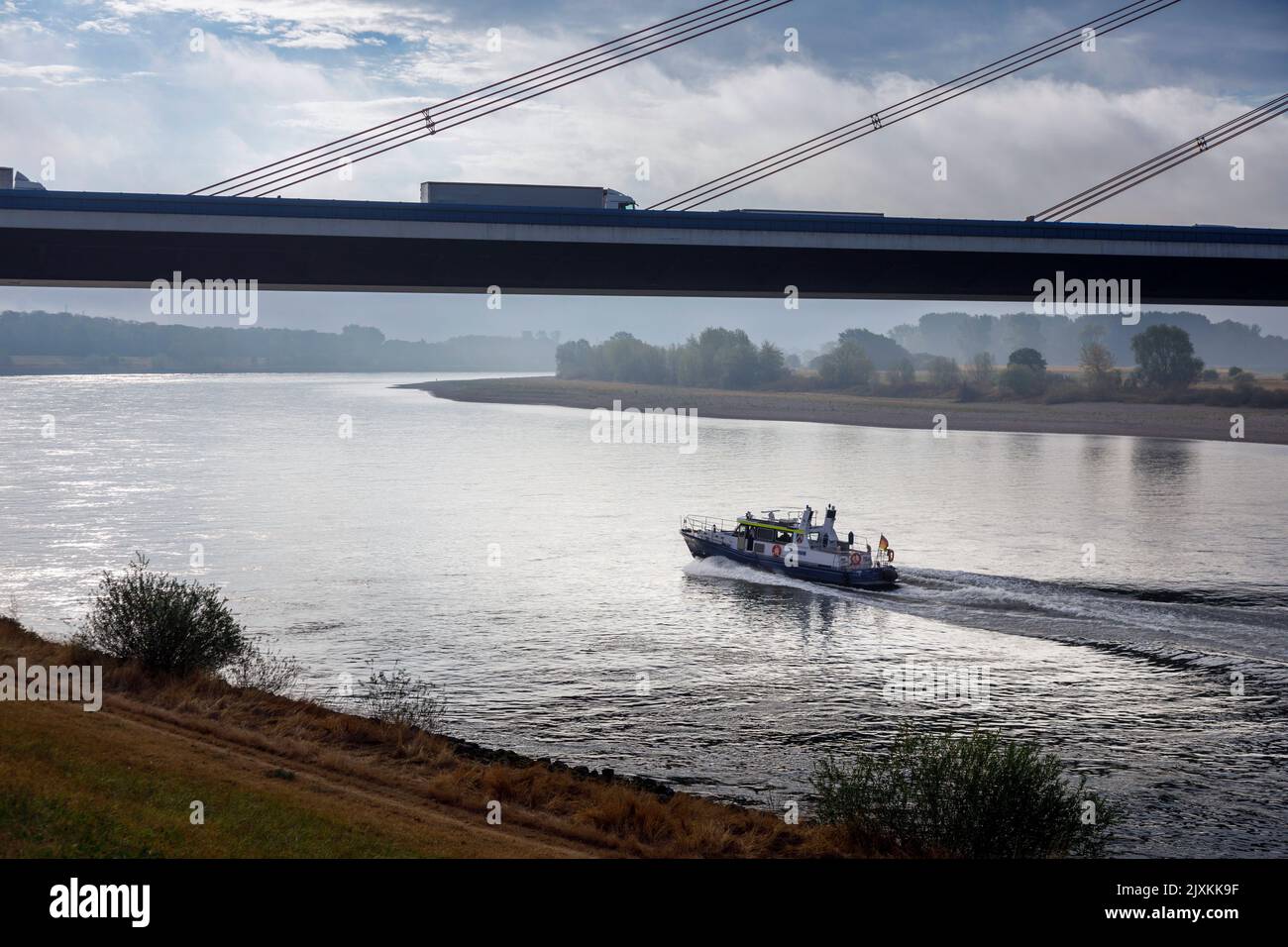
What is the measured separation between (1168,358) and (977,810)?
183 metres

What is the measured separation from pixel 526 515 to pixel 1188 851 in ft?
170

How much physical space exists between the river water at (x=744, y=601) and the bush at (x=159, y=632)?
11.9 feet

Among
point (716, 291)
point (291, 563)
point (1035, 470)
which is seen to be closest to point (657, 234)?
point (716, 291)

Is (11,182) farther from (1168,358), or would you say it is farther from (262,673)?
(1168,358)

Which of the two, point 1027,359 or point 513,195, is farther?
point 1027,359

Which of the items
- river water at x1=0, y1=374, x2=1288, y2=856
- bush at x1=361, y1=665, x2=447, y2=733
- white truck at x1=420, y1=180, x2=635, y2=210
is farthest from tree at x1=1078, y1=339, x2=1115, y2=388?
bush at x1=361, y1=665, x2=447, y2=733

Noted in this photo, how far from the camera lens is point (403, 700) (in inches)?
1266

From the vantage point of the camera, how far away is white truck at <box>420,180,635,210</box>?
42.6 m

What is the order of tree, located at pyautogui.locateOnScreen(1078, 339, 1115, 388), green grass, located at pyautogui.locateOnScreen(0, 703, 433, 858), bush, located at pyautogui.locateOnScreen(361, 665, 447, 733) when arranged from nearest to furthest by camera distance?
green grass, located at pyautogui.locateOnScreen(0, 703, 433, 858), bush, located at pyautogui.locateOnScreen(361, 665, 447, 733), tree, located at pyautogui.locateOnScreen(1078, 339, 1115, 388)

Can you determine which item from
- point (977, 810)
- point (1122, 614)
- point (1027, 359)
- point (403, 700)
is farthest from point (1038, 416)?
point (977, 810)

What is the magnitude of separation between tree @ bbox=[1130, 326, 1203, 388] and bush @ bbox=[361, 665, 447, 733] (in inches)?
6811

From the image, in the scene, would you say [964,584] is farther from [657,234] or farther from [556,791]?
[556,791]

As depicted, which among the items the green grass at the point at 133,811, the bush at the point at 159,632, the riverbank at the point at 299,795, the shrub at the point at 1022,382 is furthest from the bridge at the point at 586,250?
the shrub at the point at 1022,382

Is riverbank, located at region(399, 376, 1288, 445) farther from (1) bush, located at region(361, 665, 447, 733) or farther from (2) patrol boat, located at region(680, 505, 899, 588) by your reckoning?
(1) bush, located at region(361, 665, 447, 733)
